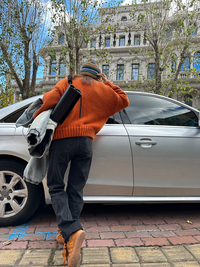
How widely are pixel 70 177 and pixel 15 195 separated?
85 centimetres

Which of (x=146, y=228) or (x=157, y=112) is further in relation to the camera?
(x=157, y=112)

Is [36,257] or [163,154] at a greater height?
[163,154]

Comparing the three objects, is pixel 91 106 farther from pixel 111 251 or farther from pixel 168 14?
pixel 168 14

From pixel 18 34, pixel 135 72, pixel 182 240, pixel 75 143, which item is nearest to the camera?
pixel 75 143

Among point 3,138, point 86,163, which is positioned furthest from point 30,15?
point 86,163

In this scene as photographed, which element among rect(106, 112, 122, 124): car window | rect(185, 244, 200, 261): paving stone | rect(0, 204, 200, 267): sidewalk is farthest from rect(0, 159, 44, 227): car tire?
rect(185, 244, 200, 261): paving stone

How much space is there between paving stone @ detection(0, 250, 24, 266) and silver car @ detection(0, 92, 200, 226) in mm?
465

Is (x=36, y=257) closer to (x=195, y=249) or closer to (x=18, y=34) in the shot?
(x=195, y=249)

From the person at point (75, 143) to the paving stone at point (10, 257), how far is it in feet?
1.52

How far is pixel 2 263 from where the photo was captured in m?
1.81

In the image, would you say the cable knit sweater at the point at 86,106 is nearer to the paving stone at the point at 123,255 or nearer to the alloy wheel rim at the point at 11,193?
the alloy wheel rim at the point at 11,193

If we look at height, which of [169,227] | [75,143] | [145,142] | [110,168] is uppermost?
→ [75,143]

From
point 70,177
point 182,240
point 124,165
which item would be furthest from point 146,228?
point 70,177

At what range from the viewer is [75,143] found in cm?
179
